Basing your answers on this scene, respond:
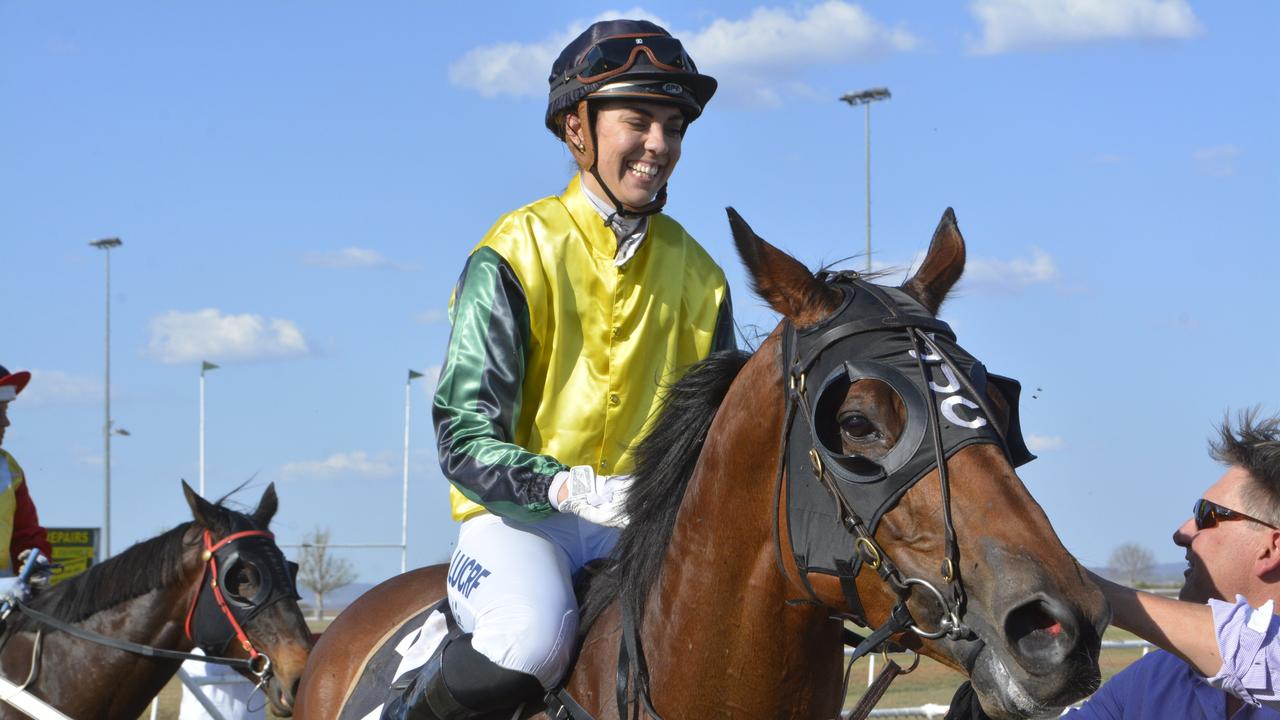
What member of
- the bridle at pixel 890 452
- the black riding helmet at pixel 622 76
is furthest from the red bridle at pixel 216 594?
the bridle at pixel 890 452

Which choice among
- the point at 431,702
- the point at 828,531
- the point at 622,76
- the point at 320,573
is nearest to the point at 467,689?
the point at 431,702

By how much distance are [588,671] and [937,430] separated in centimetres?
111

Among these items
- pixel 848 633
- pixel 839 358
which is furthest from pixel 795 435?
pixel 848 633

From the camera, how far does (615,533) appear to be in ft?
10.6

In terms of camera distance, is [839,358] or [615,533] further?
[615,533]

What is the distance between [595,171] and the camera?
10.8ft

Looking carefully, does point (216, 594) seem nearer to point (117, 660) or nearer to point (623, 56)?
point (117, 660)

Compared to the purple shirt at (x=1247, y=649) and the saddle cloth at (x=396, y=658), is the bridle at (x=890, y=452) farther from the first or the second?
the saddle cloth at (x=396, y=658)

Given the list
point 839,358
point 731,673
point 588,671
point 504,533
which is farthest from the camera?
point 504,533

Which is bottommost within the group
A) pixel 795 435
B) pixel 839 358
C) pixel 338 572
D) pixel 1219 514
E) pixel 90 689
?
pixel 338 572

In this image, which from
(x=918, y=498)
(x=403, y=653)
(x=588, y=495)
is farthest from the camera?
(x=403, y=653)

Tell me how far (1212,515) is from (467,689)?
1.80 m

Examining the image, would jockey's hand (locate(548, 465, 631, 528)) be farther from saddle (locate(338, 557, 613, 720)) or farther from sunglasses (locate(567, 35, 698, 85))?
sunglasses (locate(567, 35, 698, 85))

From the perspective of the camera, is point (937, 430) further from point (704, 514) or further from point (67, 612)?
point (67, 612)
